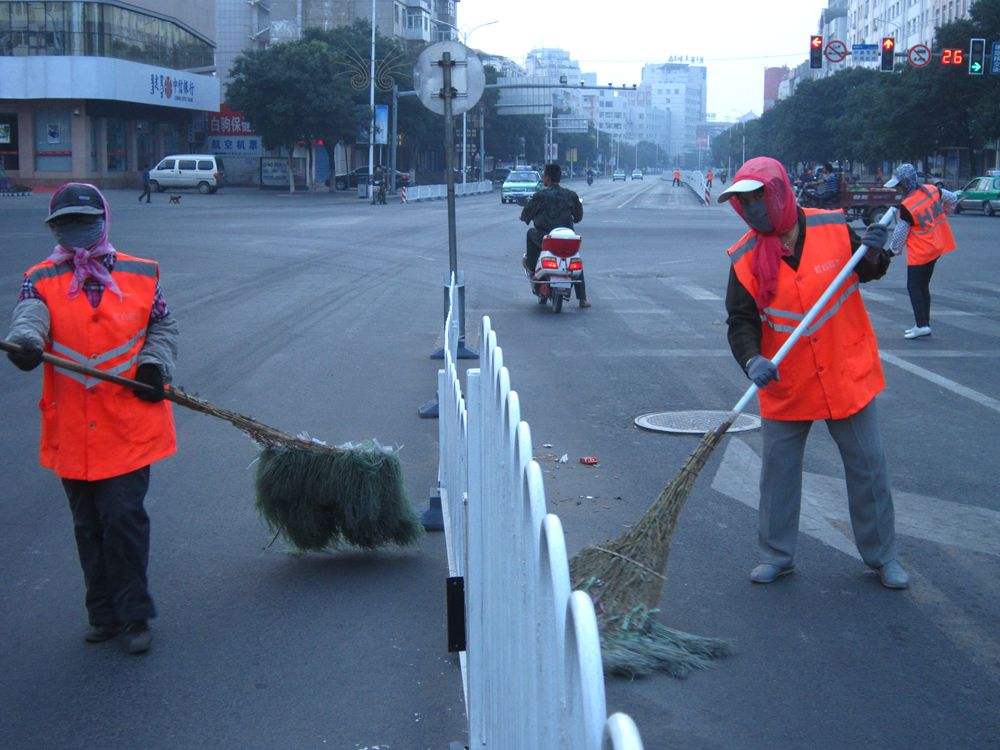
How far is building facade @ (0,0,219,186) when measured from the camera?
56.5 metres

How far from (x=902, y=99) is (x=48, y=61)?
39.3 m

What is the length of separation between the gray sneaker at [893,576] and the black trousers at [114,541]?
9.63 feet

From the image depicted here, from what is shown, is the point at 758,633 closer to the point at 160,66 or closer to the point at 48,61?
the point at 48,61

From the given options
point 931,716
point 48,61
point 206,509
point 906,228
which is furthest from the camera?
point 48,61

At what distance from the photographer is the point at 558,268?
14.7 metres

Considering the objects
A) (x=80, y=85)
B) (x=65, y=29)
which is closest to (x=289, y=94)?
(x=80, y=85)

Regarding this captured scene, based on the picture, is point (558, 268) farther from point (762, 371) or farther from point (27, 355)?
point (27, 355)

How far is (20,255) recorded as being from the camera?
2197 centimetres

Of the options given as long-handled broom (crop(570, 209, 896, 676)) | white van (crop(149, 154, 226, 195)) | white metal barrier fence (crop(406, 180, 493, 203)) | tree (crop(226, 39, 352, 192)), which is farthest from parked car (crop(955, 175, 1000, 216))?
long-handled broom (crop(570, 209, 896, 676))

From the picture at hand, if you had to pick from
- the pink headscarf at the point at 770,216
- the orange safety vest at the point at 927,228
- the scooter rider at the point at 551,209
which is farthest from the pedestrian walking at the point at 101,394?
the scooter rider at the point at 551,209

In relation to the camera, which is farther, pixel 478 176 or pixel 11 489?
pixel 478 176

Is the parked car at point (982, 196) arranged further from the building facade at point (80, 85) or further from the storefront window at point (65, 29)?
the storefront window at point (65, 29)

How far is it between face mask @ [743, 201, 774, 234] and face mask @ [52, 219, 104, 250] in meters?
2.46

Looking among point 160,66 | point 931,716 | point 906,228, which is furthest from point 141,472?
point 160,66
